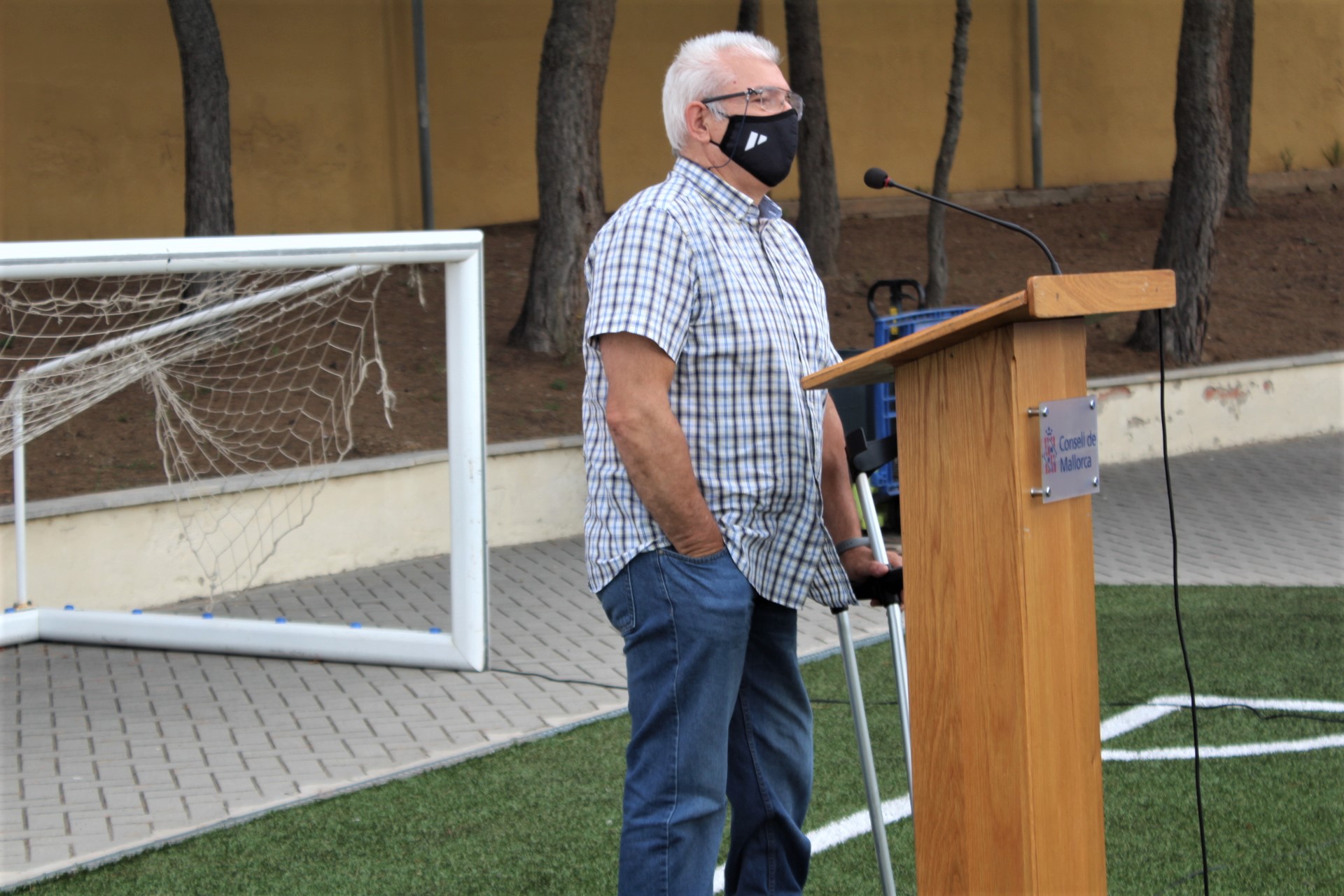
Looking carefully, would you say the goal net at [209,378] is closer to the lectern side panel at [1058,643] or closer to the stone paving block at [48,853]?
the stone paving block at [48,853]

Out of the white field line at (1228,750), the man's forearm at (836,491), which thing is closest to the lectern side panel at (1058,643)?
the man's forearm at (836,491)

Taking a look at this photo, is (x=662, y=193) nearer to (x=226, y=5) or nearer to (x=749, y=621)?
(x=749, y=621)

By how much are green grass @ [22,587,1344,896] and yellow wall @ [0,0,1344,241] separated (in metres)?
10.6

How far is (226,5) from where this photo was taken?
14453 millimetres

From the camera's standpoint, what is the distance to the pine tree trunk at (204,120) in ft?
35.6

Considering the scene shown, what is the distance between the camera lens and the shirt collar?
9.29ft

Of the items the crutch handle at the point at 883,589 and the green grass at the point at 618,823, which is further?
the green grass at the point at 618,823

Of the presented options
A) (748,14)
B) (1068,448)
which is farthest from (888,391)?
(748,14)

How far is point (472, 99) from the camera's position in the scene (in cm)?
1582

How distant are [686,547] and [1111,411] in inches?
376

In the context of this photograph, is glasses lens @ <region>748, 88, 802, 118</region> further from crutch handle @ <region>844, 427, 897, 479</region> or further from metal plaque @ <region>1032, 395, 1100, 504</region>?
metal plaque @ <region>1032, 395, 1100, 504</region>

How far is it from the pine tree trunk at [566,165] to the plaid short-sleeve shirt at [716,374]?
26.5ft

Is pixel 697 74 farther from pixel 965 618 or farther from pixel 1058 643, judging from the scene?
pixel 1058 643

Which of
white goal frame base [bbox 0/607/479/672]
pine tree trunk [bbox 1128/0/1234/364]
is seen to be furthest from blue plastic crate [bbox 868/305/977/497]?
pine tree trunk [bbox 1128/0/1234/364]
